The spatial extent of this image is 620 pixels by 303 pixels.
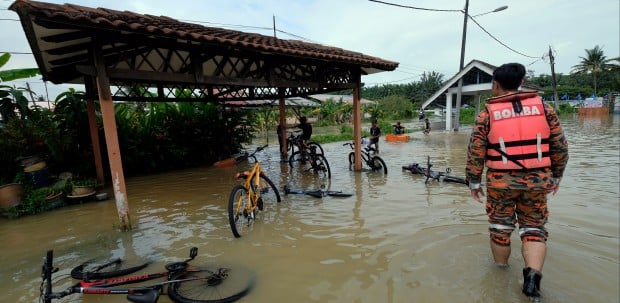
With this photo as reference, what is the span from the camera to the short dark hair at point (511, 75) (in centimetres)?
275

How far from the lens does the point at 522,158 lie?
2691 mm

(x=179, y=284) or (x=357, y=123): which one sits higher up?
(x=357, y=123)

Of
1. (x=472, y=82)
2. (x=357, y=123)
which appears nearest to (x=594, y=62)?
(x=472, y=82)

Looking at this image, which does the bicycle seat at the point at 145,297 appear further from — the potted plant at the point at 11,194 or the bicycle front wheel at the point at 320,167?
the bicycle front wheel at the point at 320,167

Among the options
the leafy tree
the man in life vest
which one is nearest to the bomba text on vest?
the man in life vest

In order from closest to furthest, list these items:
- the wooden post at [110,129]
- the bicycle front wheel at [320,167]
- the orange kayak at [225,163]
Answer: the wooden post at [110,129], the bicycle front wheel at [320,167], the orange kayak at [225,163]

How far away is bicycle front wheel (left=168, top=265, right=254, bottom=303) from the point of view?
2.88 metres

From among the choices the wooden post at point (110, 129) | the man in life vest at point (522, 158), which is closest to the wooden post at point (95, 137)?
the wooden post at point (110, 129)

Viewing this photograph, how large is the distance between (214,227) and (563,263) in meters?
4.71

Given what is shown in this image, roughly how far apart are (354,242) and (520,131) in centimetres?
243

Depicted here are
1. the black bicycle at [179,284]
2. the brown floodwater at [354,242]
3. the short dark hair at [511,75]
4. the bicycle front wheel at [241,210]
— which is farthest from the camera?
the bicycle front wheel at [241,210]

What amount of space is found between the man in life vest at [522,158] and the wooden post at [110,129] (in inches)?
194

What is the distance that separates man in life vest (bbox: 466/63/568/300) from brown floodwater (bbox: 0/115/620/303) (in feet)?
1.89

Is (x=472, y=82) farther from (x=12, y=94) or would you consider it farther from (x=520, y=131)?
(x=12, y=94)
